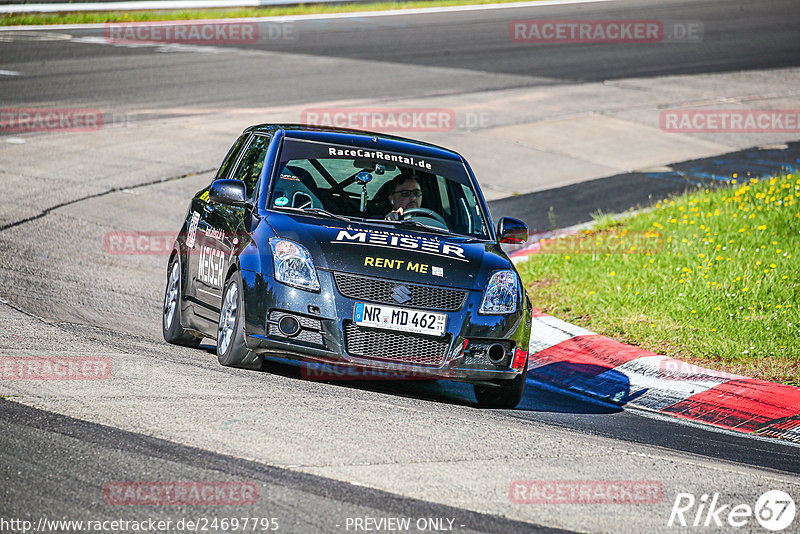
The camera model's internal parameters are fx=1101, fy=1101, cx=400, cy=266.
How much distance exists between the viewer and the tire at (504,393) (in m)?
7.16

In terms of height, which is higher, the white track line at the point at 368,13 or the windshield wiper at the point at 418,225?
the white track line at the point at 368,13

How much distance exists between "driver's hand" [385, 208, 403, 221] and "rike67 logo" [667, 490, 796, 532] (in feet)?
10.2

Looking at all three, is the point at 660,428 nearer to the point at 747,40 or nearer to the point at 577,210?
the point at 577,210

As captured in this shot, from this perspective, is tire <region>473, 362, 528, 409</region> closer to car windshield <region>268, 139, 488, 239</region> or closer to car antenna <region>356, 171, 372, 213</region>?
car windshield <region>268, 139, 488, 239</region>

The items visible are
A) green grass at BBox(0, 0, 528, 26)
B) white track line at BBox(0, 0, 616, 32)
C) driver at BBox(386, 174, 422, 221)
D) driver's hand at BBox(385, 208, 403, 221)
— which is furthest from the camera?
green grass at BBox(0, 0, 528, 26)

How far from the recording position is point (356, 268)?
6.70m

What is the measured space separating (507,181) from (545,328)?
654 cm

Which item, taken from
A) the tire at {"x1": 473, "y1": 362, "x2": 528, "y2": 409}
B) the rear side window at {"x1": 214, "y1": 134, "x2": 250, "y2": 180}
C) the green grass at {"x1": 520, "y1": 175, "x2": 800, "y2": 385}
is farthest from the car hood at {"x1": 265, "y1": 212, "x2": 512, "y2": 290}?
the green grass at {"x1": 520, "y1": 175, "x2": 800, "y2": 385}

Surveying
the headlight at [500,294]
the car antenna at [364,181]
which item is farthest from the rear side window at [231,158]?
the headlight at [500,294]

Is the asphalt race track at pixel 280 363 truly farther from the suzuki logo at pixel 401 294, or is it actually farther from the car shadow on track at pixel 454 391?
the suzuki logo at pixel 401 294

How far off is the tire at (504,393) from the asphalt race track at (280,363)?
105 mm

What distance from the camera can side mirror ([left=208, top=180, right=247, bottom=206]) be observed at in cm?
741

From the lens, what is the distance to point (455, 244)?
287 inches

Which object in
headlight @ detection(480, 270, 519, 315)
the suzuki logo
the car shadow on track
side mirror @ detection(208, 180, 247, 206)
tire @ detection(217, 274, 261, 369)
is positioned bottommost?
the car shadow on track
